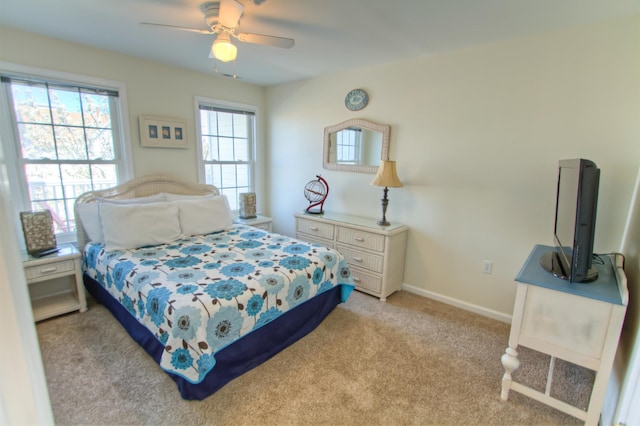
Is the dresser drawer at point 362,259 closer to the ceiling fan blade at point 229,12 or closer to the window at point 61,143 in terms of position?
the ceiling fan blade at point 229,12

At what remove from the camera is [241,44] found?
8.59ft

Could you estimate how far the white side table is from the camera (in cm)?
147

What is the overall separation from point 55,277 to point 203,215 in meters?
1.24

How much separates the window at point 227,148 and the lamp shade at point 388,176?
6.85 feet

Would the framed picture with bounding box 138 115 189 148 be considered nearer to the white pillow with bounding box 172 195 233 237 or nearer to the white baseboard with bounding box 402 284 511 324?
the white pillow with bounding box 172 195 233 237

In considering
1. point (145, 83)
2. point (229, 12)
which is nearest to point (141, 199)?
point (145, 83)

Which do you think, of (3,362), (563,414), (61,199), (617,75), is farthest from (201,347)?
(617,75)

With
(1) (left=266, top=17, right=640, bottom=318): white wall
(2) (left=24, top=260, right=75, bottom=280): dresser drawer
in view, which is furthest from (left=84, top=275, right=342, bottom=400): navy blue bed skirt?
(1) (left=266, top=17, right=640, bottom=318): white wall

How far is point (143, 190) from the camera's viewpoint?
3.21 meters

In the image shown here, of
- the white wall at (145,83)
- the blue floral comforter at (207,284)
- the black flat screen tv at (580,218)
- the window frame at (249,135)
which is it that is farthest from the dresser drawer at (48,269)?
the black flat screen tv at (580,218)

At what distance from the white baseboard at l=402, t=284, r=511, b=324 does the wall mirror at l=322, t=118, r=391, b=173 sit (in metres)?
1.31

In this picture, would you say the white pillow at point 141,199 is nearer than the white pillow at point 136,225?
No

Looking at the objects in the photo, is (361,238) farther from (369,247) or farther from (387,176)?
(387,176)

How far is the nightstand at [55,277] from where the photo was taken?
7.75 ft
